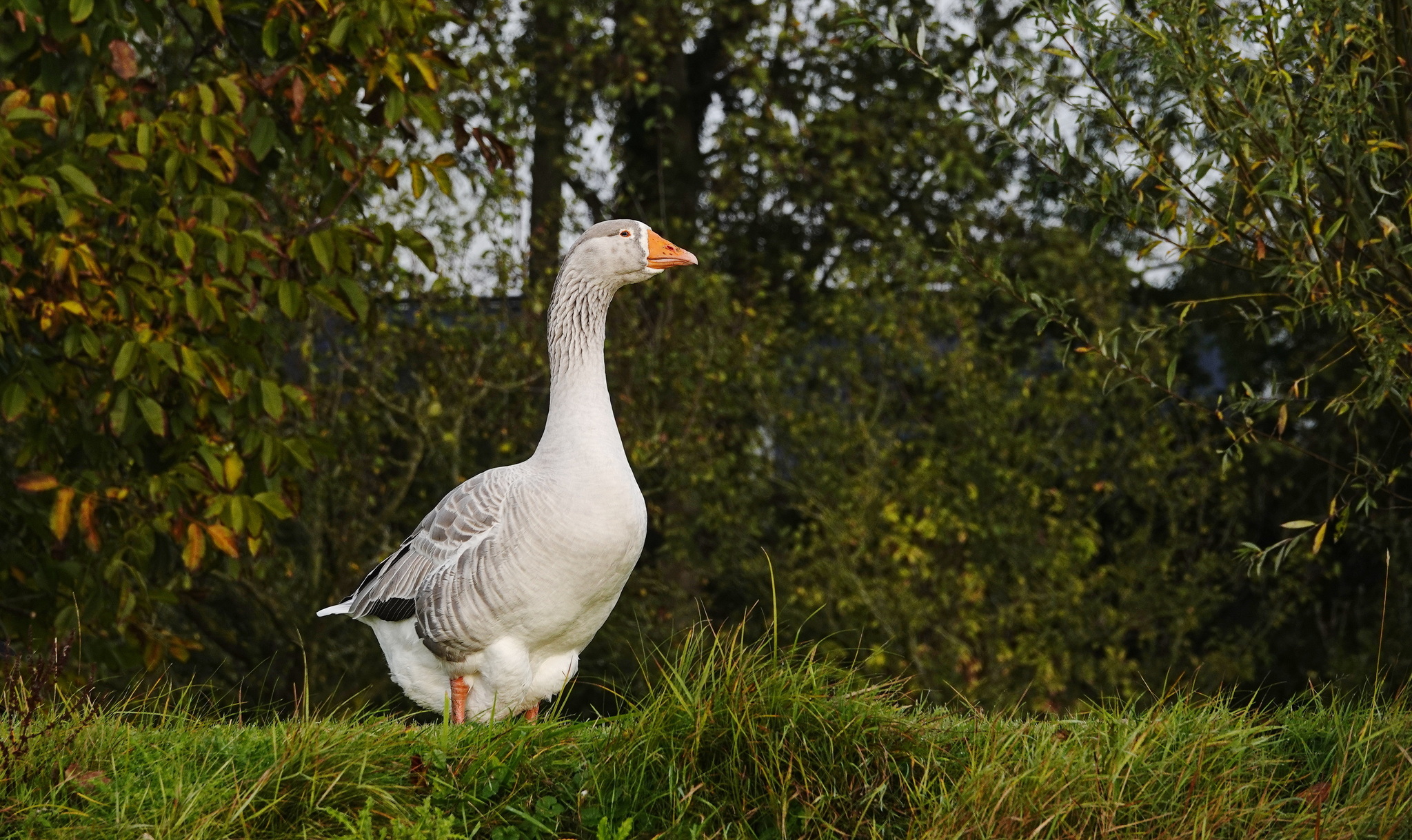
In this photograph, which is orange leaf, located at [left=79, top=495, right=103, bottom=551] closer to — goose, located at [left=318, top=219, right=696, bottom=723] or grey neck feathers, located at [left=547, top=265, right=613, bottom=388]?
goose, located at [left=318, top=219, right=696, bottom=723]

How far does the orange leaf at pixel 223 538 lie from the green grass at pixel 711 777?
3.92 feet

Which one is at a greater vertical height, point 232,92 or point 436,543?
point 232,92

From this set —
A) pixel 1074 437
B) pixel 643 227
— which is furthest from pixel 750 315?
pixel 643 227

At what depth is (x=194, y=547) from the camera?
603cm

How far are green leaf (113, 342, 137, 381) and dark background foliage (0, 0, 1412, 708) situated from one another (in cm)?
430

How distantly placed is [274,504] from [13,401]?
3.59 feet

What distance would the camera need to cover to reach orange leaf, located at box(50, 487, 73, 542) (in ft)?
19.3

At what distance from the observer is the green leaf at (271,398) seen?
634cm

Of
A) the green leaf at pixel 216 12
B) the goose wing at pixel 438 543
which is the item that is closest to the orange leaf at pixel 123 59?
the green leaf at pixel 216 12

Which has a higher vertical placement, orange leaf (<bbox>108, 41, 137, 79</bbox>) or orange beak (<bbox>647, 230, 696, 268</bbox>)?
orange leaf (<bbox>108, 41, 137, 79</bbox>)

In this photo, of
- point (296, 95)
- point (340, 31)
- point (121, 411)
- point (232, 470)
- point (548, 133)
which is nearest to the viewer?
point (121, 411)

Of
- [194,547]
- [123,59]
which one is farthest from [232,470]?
[123,59]

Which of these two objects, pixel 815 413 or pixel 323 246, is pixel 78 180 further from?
pixel 815 413

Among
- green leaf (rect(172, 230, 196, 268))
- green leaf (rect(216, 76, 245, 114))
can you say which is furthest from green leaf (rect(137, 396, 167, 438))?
green leaf (rect(216, 76, 245, 114))
